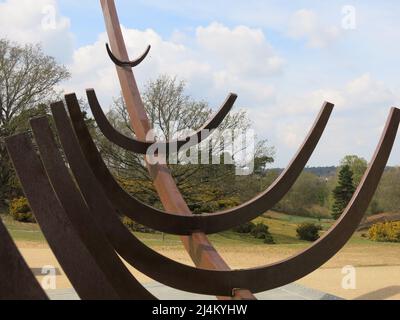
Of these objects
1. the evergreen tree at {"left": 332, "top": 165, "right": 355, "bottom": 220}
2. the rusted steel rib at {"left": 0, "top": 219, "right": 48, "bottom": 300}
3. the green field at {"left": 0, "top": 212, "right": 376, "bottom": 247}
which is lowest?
the green field at {"left": 0, "top": 212, "right": 376, "bottom": 247}

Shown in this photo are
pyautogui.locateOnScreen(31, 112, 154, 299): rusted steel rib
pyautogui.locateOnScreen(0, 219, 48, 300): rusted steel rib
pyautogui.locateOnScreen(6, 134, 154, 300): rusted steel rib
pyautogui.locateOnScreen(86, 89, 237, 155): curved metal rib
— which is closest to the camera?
pyautogui.locateOnScreen(0, 219, 48, 300): rusted steel rib

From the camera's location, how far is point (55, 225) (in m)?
1.82

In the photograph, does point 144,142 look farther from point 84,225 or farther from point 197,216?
point 84,225

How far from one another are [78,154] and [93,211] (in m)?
0.30

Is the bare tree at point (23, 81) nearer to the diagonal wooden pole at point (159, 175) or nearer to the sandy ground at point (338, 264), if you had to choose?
the sandy ground at point (338, 264)

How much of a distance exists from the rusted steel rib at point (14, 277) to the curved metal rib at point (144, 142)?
212 centimetres

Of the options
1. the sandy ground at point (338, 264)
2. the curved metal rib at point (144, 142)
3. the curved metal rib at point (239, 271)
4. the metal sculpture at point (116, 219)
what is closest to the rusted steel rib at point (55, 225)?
the metal sculpture at point (116, 219)

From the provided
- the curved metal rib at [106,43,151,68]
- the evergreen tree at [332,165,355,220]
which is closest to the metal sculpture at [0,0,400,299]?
the curved metal rib at [106,43,151,68]

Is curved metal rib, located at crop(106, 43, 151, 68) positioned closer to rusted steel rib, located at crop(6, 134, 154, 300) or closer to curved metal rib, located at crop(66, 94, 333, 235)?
curved metal rib, located at crop(66, 94, 333, 235)

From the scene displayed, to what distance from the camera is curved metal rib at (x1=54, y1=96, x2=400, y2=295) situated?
2.54 metres

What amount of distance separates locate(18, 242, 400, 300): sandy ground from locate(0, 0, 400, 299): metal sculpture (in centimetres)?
296

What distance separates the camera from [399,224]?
13641 mm

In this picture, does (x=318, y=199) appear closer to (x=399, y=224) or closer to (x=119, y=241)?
(x=399, y=224)

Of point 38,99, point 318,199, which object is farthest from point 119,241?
point 318,199
